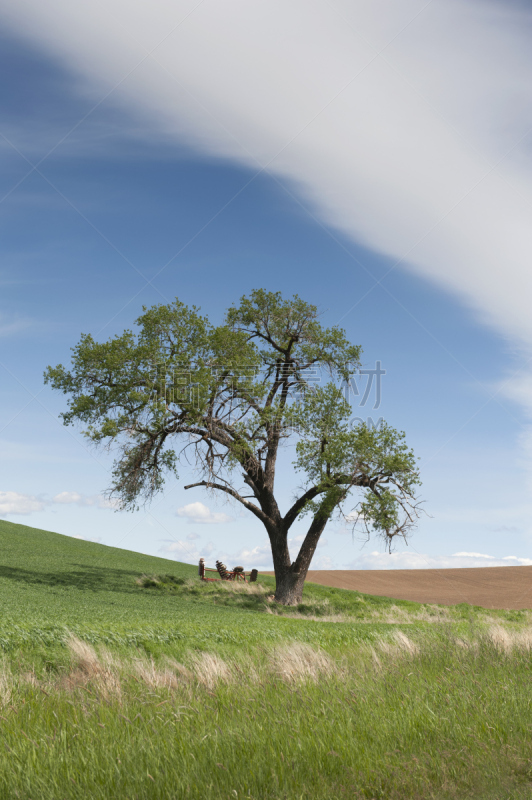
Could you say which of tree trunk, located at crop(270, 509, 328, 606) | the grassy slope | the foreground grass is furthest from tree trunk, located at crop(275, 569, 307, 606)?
the foreground grass

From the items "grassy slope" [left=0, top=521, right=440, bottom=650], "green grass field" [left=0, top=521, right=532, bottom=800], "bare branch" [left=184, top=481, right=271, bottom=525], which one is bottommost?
"grassy slope" [left=0, top=521, right=440, bottom=650]

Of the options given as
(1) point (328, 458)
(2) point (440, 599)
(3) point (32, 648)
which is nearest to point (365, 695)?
(3) point (32, 648)

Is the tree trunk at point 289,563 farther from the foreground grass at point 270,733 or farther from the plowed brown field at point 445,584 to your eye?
the foreground grass at point 270,733

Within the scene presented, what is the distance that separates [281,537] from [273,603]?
3084 millimetres

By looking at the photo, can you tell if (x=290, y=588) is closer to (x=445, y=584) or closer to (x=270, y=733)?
(x=270, y=733)

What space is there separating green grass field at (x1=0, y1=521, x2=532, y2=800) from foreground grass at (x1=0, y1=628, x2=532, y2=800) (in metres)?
0.02

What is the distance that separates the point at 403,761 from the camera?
4.96 meters

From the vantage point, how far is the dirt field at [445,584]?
138ft

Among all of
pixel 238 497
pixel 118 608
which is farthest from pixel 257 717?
pixel 238 497

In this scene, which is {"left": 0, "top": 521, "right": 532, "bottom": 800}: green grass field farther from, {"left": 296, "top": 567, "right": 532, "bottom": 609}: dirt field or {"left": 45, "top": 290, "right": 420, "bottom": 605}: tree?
{"left": 296, "top": 567, "right": 532, "bottom": 609}: dirt field

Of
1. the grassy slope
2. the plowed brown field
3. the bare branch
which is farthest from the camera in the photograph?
the plowed brown field

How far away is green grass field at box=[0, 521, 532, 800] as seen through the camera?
4.62 metres

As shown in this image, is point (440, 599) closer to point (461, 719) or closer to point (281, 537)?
point (281, 537)

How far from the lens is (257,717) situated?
595 centimetres
